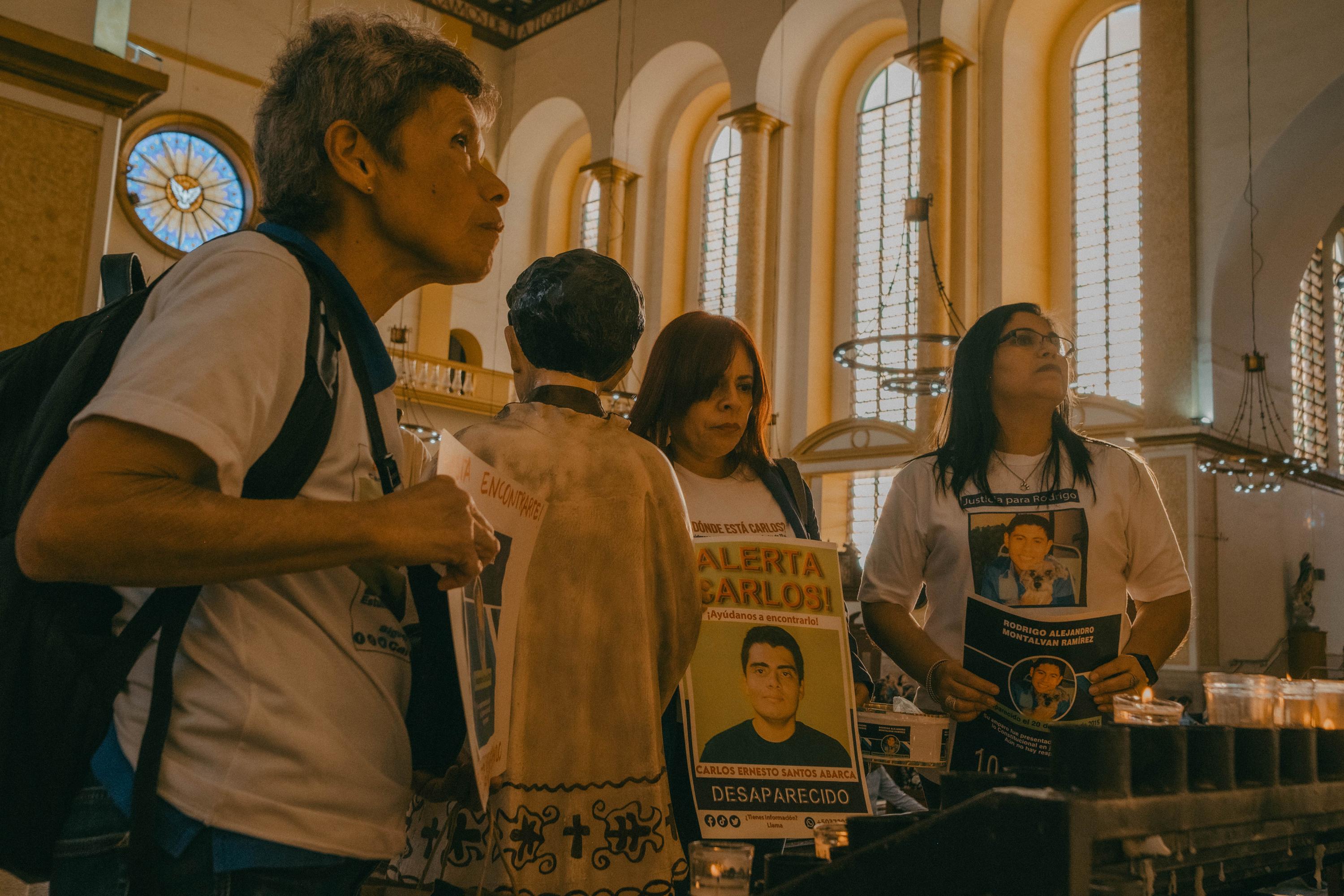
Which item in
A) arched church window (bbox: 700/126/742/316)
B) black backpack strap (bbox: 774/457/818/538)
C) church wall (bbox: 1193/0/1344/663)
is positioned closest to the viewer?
black backpack strap (bbox: 774/457/818/538)

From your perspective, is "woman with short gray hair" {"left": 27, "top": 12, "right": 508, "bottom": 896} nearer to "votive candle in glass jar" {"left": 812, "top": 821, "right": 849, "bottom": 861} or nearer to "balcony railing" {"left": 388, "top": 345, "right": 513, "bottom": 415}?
"votive candle in glass jar" {"left": 812, "top": 821, "right": 849, "bottom": 861}

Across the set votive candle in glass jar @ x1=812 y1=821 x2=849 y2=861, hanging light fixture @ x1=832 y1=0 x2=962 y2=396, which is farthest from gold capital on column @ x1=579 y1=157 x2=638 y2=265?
votive candle in glass jar @ x1=812 y1=821 x2=849 y2=861

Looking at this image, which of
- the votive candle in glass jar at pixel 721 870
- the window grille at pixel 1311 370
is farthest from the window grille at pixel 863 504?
the votive candle in glass jar at pixel 721 870

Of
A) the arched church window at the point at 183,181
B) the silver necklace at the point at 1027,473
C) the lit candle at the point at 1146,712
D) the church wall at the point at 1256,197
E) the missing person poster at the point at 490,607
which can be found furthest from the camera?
the arched church window at the point at 183,181

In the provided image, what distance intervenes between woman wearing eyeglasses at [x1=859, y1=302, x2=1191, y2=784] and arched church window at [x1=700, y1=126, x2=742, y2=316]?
15.4m

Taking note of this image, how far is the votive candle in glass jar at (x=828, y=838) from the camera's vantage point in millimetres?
1201

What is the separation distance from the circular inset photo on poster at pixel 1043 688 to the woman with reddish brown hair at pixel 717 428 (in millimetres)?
561

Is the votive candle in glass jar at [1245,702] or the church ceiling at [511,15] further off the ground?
the church ceiling at [511,15]

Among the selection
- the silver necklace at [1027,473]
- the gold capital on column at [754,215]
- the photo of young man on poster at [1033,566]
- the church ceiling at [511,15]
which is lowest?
the photo of young man on poster at [1033,566]

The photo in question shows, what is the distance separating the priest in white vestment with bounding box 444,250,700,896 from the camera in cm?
126

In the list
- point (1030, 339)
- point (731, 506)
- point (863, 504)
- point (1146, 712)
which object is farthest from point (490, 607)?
point (863, 504)

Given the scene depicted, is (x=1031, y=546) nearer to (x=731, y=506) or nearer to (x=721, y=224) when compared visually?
(x=731, y=506)

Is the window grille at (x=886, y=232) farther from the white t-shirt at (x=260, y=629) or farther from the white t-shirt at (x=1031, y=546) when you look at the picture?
the white t-shirt at (x=260, y=629)

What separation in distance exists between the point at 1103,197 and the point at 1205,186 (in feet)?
6.45
